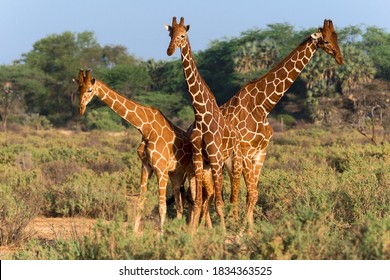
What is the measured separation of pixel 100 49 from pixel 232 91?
949 inches

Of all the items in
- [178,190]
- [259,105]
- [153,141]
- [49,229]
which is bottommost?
[49,229]

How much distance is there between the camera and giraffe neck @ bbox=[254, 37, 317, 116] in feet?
34.4

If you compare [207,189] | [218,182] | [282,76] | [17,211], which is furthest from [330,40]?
[17,211]

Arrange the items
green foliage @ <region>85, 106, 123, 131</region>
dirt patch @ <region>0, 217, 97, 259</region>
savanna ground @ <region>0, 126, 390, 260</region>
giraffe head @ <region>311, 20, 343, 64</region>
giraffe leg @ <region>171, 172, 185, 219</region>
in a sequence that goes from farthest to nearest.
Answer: green foliage @ <region>85, 106, 123, 131</region>, giraffe leg @ <region>171, 172, 185, 219</region>, giraffe head @ <region>311, 20, 343, 64</region>, dirt patch @ <region>0, 217, 97, 259</region>, savanna ground @ <region>0, 126, 390, 260</region>

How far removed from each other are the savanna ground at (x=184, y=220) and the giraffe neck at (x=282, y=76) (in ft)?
4.42

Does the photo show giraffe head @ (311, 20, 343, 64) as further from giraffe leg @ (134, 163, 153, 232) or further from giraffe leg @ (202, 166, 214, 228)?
giraffe leg @ (134, 163, 153, 232)

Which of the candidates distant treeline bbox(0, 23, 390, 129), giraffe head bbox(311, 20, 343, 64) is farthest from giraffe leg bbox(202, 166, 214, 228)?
distant treeline bbox(0, 23, 390, 129)

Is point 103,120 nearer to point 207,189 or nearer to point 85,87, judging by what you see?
point 85,87

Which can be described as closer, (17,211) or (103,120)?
(17,211)

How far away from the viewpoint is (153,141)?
995 cm

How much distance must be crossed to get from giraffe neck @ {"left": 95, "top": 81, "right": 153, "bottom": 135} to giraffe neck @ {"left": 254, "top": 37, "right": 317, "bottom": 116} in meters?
1.52

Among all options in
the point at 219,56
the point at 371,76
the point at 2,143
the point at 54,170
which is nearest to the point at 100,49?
the point at 219,56

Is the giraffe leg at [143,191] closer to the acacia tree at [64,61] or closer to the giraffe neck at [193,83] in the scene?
the giraffe neck at [193,83]

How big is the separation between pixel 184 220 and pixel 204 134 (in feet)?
7.66
